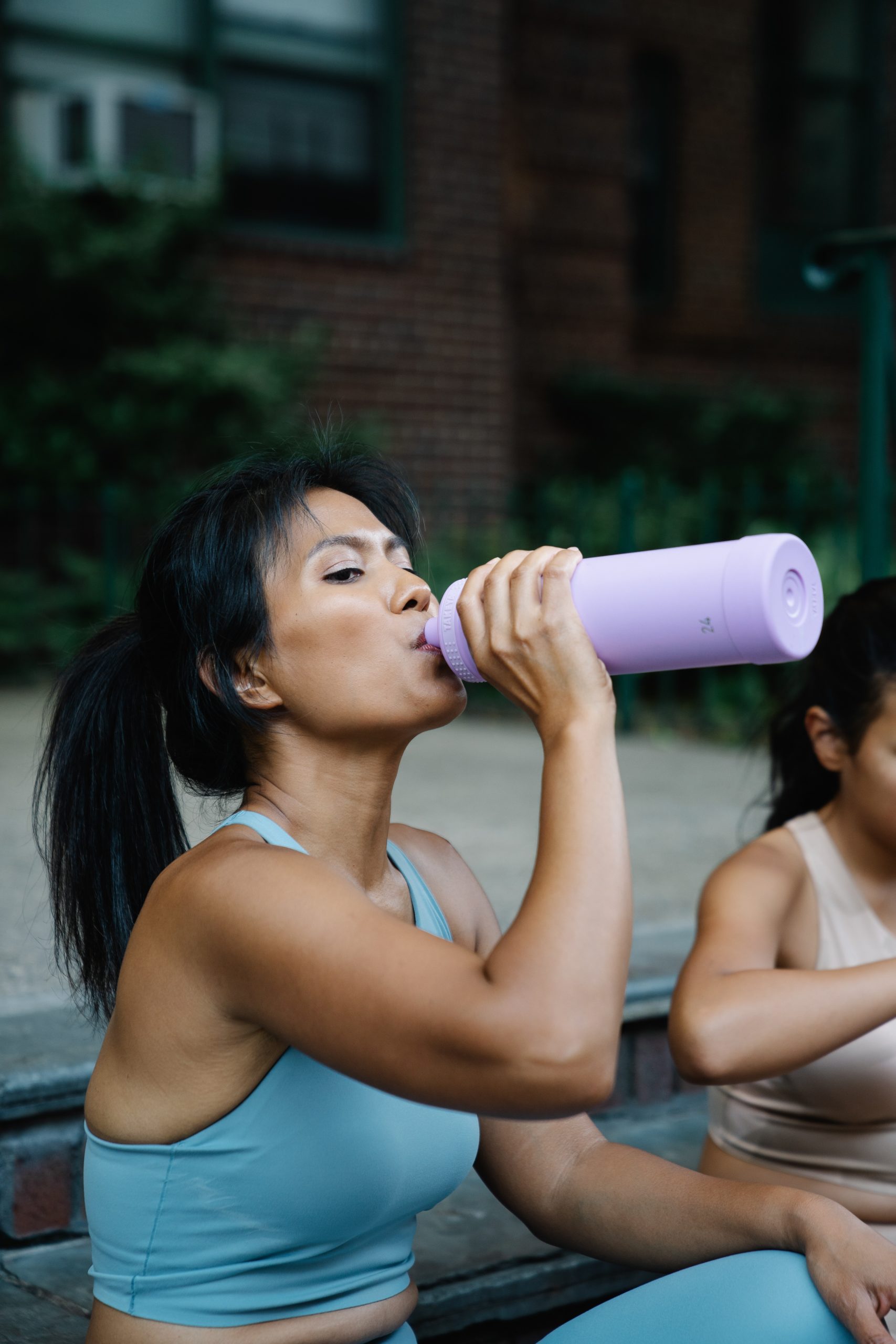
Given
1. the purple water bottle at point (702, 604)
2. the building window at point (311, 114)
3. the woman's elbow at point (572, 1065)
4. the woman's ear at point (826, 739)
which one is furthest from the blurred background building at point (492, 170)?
the woman's elbow at point (572, 1065)

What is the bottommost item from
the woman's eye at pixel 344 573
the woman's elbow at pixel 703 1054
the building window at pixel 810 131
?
the woman's elbow at pixel 703 1054

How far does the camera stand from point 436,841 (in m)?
1.81

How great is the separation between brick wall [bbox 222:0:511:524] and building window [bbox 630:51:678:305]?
2365 mm

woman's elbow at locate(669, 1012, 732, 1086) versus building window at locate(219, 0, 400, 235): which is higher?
building window at locate(219, 0, 400, 235)

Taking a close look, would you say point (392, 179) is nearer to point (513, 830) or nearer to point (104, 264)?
point (104, 264)

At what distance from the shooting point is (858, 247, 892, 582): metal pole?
325cm

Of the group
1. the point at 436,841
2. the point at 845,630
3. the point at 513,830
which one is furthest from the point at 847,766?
the point at 513,830

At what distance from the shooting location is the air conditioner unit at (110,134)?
7188 mm

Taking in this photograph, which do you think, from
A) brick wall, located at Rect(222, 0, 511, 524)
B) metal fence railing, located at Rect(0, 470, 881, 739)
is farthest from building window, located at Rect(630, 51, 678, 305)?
metal fence railing, located at Rect(0, 470, 881, 739)

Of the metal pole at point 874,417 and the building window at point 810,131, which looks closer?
the metal pole at point 874,417

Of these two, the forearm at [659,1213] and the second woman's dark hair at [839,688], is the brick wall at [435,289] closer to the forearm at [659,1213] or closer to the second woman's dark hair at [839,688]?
the second woman's dark hair at [839,688]

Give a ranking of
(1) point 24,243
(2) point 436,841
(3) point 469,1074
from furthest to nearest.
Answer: (1) point 24,243
(2) point 436,841
(3) point 469,1074

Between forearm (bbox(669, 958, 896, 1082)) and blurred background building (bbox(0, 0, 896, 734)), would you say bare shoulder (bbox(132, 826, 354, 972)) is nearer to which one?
forearm (bbox(669, 958, 896, 1082))

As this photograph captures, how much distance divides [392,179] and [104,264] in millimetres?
2012
